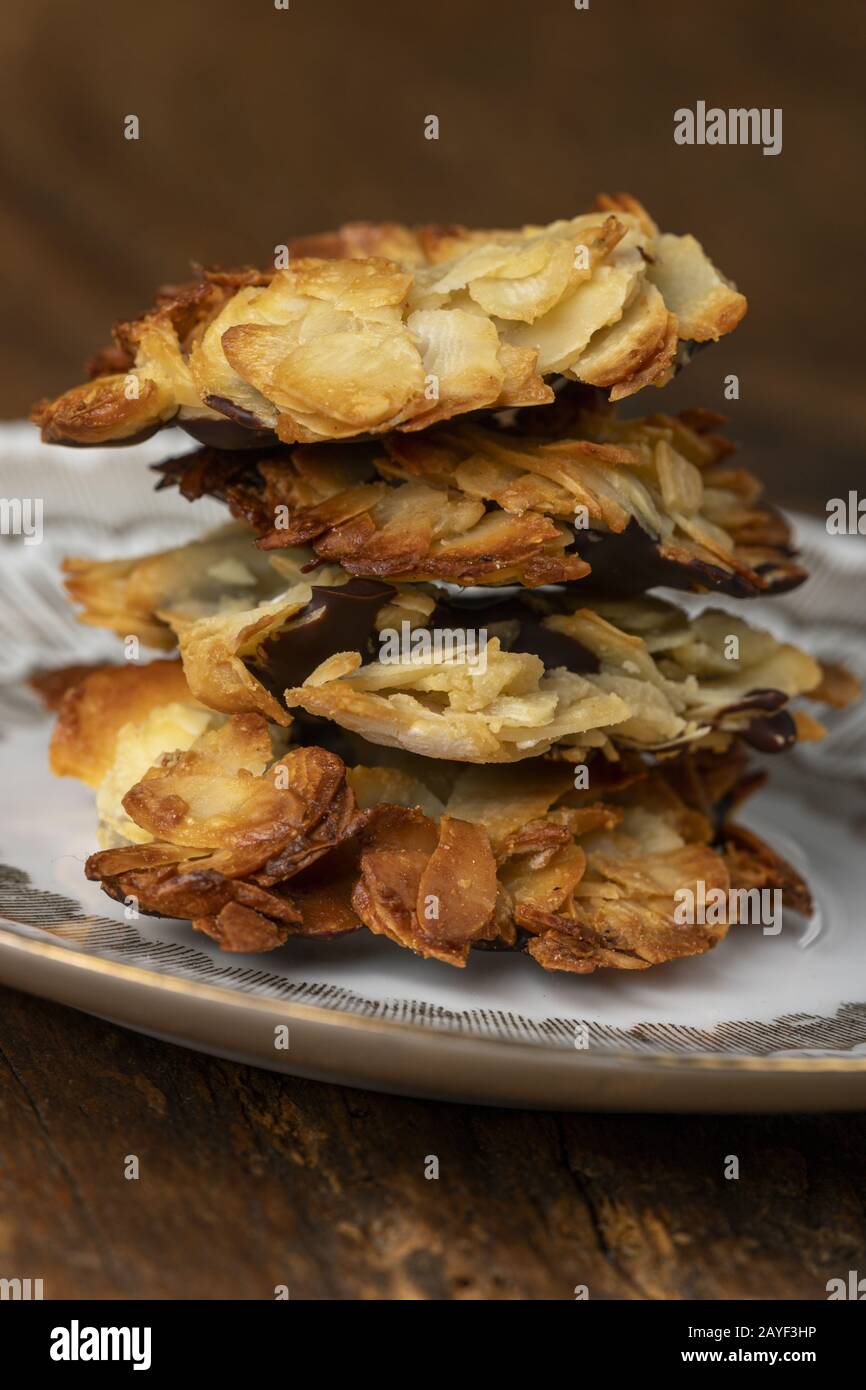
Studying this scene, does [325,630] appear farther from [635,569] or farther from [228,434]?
[635,569]

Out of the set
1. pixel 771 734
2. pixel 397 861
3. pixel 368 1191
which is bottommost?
pixel 368 1191

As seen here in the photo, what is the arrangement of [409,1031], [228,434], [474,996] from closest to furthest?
[409,1031] < [474,996] < [228,434]

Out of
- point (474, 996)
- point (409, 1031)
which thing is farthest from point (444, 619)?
point (409, 1031)

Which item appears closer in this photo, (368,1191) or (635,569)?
(368,1191)

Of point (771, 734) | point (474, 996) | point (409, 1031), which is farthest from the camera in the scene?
point (771, 734)

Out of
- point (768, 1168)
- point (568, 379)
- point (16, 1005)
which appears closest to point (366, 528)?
point (568, 379)

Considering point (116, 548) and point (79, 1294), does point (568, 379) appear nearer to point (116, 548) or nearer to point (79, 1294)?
point (79, 1294)

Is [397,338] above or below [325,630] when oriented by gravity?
above
